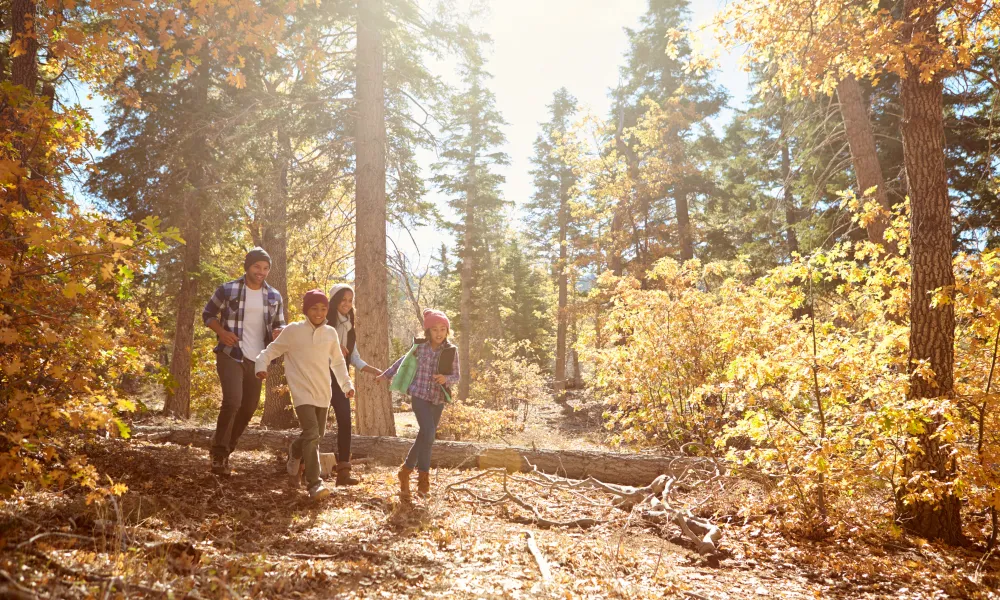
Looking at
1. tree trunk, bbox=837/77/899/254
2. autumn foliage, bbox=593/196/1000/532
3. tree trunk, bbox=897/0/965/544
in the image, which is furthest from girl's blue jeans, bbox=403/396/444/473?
tree trunk, bbox=837/77/899/254

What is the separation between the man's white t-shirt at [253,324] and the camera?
5.23 meters

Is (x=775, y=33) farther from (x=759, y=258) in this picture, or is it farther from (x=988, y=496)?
(x=759, y=258)

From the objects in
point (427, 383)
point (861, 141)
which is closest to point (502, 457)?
point (427, 383)

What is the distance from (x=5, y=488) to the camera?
2832 millimetres

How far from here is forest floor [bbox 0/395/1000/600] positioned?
271cm

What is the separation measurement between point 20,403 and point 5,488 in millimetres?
454

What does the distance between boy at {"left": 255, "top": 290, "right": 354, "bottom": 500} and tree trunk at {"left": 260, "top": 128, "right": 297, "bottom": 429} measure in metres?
5.39

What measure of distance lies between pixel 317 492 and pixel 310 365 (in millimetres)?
1141

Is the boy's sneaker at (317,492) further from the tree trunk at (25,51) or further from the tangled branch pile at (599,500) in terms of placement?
the tree trunk at (25,51)

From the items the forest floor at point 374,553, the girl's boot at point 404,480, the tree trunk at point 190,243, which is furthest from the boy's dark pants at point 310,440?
the tree trunk at point 190,243

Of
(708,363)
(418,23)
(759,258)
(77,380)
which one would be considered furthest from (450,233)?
(77,380)

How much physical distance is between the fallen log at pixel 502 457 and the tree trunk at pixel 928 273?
96.7 inches

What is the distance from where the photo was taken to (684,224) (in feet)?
64.6

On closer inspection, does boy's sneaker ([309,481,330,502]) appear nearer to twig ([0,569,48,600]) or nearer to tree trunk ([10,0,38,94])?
twig ([0,569,48,600])
